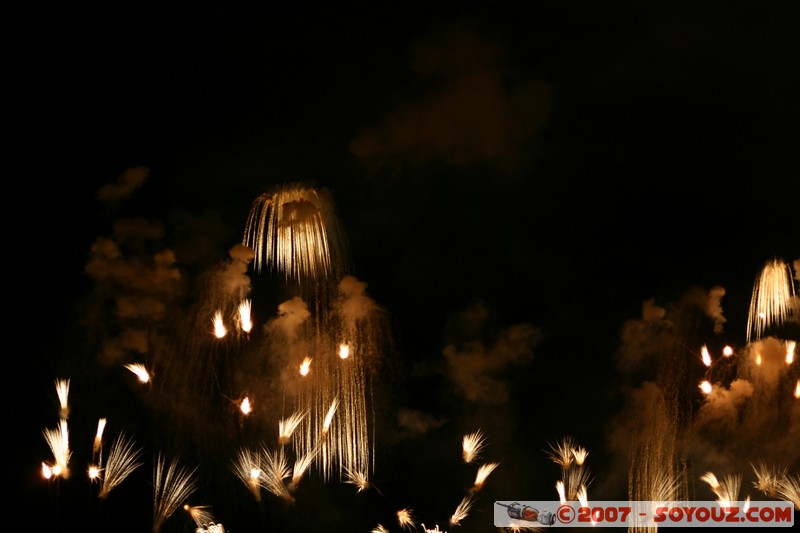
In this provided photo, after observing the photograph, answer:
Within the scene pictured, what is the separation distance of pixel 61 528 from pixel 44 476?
697mm

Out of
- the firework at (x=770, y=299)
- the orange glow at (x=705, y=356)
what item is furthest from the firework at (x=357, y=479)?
the firework at (x=770, y=299)

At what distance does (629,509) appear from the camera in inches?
487

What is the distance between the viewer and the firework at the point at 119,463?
11719 mm

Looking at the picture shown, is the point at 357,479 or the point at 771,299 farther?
the point at 771,299

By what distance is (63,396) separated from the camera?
11.8 m

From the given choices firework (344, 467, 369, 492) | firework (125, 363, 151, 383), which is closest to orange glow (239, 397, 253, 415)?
firework (125, 363, 151, 383)

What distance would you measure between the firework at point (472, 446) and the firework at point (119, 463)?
13.9 ft

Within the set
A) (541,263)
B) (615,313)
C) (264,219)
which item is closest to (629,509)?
(615,313)

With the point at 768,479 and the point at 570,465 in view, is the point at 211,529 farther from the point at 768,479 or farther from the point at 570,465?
the point at 768,479

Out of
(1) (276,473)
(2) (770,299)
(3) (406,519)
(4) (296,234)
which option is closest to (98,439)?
(1) (276,473)

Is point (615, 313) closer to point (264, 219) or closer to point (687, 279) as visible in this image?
point (687, 279)

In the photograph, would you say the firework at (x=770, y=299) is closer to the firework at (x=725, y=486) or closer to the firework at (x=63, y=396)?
the firework at (x=725, y=486)

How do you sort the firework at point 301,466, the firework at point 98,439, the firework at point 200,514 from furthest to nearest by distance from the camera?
1. the firework at point 301,466
2. the firework at point 200,514
3. the firework at point 98,439

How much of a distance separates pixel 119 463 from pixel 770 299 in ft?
29.2
